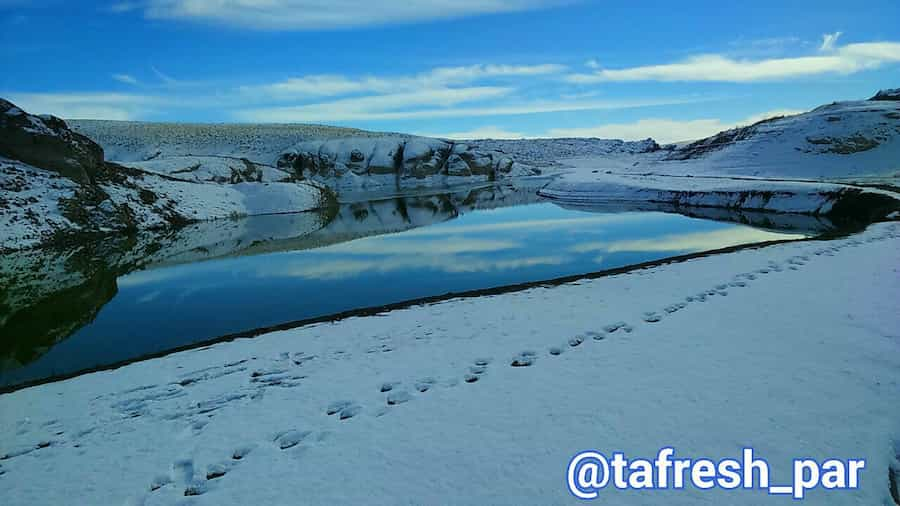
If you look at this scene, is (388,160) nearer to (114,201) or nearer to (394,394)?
(114,201)

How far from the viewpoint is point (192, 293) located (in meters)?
12.4

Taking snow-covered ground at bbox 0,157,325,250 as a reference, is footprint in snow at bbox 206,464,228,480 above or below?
below

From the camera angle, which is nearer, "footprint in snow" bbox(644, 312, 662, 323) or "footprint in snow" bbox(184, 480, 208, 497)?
"footprint in snow" bbox(184, 480, 208, 497)

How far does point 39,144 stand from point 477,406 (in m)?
28.5

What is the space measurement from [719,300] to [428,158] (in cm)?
6278

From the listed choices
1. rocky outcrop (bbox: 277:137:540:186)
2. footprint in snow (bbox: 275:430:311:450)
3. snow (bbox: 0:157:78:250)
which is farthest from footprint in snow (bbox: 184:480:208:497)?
rocky outcrop (bbox: 277:137:540:186)

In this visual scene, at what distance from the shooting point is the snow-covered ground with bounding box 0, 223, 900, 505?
364cm

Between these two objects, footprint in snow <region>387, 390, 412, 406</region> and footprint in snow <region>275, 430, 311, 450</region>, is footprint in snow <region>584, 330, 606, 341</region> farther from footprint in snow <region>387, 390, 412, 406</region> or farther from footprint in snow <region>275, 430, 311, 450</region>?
footprint in snow <region>275, 430, 311, 450</region>

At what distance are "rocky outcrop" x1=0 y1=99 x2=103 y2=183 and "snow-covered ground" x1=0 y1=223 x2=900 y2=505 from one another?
2285 centimetres

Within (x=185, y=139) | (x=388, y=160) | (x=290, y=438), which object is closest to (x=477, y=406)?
(x=290, y=438)

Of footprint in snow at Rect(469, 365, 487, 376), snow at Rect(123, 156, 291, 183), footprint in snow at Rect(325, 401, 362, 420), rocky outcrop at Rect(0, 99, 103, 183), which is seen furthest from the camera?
snow at Rect(123, 156, 291, 183)

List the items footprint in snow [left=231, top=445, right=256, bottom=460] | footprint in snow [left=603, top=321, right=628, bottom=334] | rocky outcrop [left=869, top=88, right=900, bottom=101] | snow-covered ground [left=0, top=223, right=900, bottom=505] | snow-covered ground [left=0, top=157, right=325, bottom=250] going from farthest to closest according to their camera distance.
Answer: rocky outcrop [left=869, top=88, right=900, bottom=101] → snow-covered ground [left=0, top=157, right=325, bottom=250] → footprint in snow [left=603, top=321, right=628, bottom=334] → footprint in snow [left=231, top=445, right=256, bottom=460] → snow-covered ground [left=0, top=223, right=900, bottom=505]

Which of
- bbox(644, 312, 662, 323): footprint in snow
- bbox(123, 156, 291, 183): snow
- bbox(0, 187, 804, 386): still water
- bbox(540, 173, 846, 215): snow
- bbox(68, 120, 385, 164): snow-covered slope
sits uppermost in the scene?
bbox(68, 120, 385, 164): snow-covered slope

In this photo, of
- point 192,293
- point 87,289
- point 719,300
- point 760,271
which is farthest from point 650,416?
point 87,289
